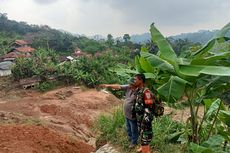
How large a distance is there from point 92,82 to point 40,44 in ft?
71.0

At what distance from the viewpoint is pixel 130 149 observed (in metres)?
5.83

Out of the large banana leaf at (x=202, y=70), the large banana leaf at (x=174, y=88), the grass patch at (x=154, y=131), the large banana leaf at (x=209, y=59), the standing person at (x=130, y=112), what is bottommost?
the grass patch at (x=154, y=131)

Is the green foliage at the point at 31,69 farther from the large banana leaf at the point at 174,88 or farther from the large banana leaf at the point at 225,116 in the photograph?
the large banana leaf at the point at 174,88

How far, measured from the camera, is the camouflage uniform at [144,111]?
4.95 metres

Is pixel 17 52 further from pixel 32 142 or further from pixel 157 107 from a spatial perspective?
pixel 157 107

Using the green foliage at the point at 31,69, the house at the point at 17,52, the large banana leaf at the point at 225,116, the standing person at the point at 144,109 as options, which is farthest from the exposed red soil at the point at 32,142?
the house at the point at 17,52

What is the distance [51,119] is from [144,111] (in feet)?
29.4

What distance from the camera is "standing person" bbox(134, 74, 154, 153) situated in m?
4.92

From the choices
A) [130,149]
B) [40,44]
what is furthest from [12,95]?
[40,44]

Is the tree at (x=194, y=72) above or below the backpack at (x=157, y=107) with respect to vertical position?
above

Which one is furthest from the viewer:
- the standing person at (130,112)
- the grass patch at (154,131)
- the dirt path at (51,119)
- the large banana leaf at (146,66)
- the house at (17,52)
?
the house at (17,52)

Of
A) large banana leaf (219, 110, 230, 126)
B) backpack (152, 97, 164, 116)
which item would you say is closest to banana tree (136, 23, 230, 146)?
large banana leaf (219, 110, 230, 126)

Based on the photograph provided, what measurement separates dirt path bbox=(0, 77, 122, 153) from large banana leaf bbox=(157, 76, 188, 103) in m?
4.64

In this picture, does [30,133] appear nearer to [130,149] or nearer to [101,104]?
[130,149]
